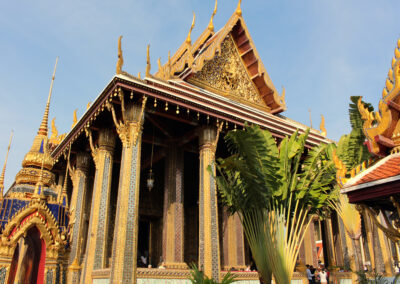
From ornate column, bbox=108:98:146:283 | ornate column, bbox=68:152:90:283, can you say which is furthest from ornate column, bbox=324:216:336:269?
ornate column, bbox=68:152:90:283

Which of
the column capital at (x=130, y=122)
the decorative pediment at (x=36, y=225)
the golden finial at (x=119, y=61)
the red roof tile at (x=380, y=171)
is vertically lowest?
the decorative pediment at (x=36, y=225)

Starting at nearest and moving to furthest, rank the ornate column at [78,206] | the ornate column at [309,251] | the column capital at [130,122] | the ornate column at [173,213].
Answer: the column capital at [130,122], the ornate column at [173,213], the ornate column at [78,206], the ornate column at [309,251]

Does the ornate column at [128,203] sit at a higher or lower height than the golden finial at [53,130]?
lower

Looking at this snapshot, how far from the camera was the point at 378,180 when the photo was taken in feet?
12.6

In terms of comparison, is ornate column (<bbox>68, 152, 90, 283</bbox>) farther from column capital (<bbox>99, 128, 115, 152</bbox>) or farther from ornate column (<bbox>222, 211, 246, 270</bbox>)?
ornate column (<bbox>222, 211, 246, 270</bbox>)

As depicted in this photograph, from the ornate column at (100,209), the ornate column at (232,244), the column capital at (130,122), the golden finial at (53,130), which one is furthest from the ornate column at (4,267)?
the golden finial at (53,130)

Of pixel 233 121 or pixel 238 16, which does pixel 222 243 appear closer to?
pixel 233 121

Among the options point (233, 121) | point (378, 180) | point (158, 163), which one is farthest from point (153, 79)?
point (378, 180)

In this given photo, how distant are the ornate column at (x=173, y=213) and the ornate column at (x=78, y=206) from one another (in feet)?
8.85

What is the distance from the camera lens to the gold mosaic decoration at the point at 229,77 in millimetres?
13648

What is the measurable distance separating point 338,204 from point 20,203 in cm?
905

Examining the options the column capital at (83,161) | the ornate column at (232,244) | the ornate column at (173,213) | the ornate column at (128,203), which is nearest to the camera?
the ornate column at (128,203)

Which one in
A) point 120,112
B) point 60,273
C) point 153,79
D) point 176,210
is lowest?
point 60,273

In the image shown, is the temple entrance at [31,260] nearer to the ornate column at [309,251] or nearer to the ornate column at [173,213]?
the ornate column at [173,213]
